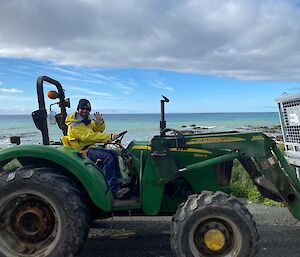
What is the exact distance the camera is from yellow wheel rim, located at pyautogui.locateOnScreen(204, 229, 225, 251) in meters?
4.21

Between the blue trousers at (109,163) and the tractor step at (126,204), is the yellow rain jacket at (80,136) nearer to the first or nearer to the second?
the blue trousers at (109,163)

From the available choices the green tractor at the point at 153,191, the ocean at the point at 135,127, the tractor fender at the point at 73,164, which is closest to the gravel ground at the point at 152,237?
the green tractor at the point at 153,191

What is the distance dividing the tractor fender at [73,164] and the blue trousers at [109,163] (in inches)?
14.3

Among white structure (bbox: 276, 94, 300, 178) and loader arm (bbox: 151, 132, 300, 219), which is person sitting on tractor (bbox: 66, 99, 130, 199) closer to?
loader arm (bbox: 151, 132, 300, 219)

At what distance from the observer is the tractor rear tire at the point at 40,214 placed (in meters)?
4.23

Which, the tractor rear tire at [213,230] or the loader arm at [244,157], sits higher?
the loader arm at [244,157]

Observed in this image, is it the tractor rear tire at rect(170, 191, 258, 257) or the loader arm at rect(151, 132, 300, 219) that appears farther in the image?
the loader arm at rect(151, 132, 300, 219)

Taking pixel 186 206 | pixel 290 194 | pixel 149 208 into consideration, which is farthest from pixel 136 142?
pixel 290 194

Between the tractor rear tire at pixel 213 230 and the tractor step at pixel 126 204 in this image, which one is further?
the tractor step at pixel 126 204

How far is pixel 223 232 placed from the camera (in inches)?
167

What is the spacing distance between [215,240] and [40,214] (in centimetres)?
185

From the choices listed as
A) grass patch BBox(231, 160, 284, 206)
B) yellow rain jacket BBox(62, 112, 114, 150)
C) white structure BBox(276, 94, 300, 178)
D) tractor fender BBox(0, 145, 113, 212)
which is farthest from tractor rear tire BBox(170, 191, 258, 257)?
grass patch BBox(231, 160, 284, 206)

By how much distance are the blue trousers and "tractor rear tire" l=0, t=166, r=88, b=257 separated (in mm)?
542

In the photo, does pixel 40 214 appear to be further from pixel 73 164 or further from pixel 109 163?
pixel 109 163
